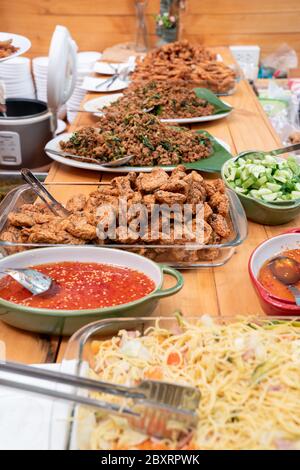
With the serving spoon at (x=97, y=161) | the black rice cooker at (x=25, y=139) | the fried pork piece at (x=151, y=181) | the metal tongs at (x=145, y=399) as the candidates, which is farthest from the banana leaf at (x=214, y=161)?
the metal tongs at (x=145, y=399)

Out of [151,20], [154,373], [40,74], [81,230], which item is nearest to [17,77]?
[40,74]

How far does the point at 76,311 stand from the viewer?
1225mm

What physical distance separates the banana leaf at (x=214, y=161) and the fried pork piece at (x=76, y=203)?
504 millimetres

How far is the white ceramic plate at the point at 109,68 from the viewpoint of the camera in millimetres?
3490

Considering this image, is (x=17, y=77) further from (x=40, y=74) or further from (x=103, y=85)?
(x=103, y=85)

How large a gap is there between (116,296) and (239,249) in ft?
1.74

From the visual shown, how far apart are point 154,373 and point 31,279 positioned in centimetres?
46

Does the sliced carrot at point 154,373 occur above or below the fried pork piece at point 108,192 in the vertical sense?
above

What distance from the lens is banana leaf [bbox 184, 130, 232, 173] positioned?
2.08 m

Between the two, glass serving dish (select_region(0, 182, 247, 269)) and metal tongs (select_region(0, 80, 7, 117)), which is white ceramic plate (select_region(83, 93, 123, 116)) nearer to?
metal tongs (select_region(0, 80, 7, 117))

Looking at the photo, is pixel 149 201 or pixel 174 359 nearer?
pixel 174 359

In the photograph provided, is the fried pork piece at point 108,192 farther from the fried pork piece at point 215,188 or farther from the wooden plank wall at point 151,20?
the wooden plank wall at point 151,20

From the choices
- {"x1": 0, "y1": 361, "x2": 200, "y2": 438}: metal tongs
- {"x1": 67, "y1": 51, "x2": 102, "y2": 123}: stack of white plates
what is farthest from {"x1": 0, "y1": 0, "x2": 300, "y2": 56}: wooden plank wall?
{"x1": 0, "y1": 361, "x2": 200, "y2": 438}: metal tongs

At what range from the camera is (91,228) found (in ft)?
5.01
